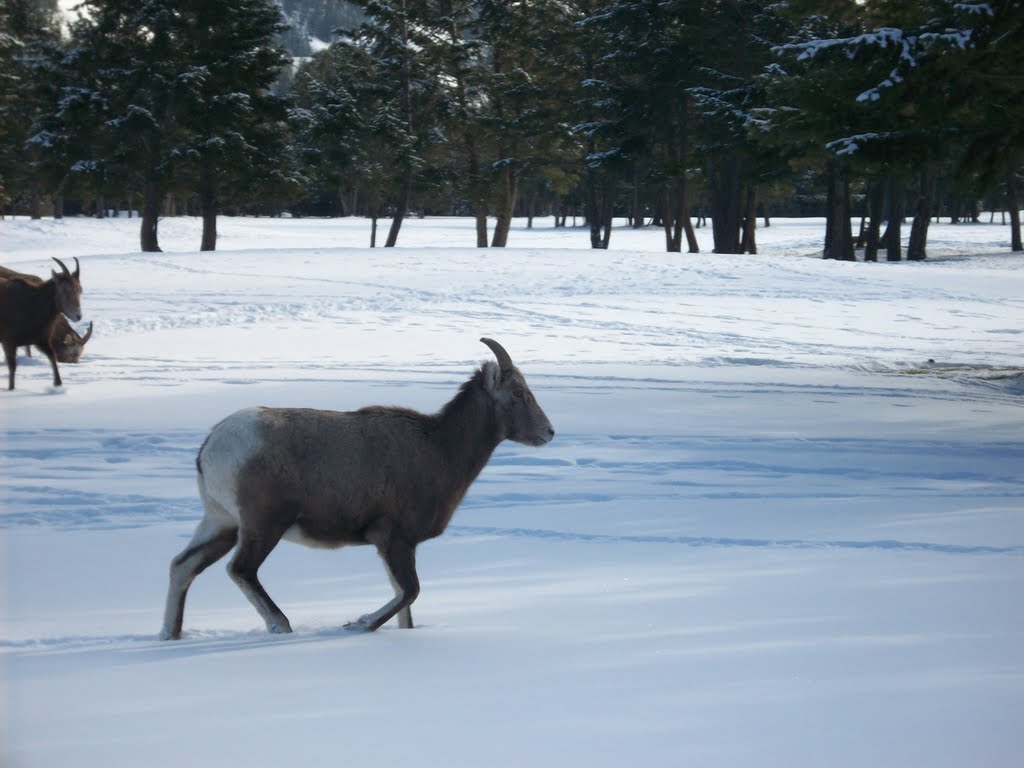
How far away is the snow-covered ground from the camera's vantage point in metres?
4.52

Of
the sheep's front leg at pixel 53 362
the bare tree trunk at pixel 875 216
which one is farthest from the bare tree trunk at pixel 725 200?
the sheep's front leg at pixel 53 362

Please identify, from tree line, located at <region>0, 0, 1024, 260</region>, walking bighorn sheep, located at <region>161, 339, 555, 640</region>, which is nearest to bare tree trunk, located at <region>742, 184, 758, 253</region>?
tree line, located at <region>0, 0, 1024, 260</region>

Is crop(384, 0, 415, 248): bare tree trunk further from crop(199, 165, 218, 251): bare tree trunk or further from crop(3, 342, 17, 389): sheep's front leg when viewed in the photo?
crop(3, 342, 17, 389): sheep's front leg

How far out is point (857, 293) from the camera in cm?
3231

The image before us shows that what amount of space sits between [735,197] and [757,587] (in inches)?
1528

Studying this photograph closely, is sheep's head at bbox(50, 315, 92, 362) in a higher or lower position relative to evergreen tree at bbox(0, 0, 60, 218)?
lower

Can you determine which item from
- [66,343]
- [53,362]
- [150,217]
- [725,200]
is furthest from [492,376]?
[725,200]

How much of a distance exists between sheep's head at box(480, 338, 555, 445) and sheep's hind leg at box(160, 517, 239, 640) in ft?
6.11

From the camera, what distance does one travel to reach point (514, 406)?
23.8ft

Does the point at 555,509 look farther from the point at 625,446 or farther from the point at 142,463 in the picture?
the point at 142,463

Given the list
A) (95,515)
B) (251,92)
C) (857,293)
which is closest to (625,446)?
(95,515)

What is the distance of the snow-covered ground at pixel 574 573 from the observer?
4516 mm

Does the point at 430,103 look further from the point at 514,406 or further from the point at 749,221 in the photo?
the point at 514,406

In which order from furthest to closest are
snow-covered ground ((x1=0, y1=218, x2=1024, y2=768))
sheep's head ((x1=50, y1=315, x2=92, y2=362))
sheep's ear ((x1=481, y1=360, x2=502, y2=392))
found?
sheep's head ((x1=50, y1=315, x2=92, y2=362)) < sheep's ear ((x1=481, y1=360, x2=502, y2=392)) < snow-covered ground ((x1=0, y1=218, x2=1024, y2=768))
